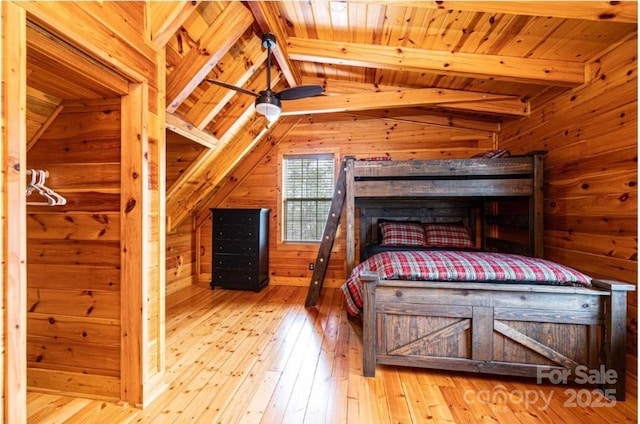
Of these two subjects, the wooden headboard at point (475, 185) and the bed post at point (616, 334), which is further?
the wooden headboard at point (475, 185)

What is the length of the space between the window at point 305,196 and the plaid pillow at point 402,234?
1050 mm

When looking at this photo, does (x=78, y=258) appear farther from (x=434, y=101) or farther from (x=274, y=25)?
(x=434, y=101)

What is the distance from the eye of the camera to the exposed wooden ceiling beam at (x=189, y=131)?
232 cm

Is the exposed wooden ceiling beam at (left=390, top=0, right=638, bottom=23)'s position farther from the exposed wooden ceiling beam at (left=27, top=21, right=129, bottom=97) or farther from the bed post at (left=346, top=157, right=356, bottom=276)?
the exposed wooden ceiling beam at (left=27, top=21, right=129, bottom=97)

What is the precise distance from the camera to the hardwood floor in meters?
1.52

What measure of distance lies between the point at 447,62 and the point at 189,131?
7.81 feet

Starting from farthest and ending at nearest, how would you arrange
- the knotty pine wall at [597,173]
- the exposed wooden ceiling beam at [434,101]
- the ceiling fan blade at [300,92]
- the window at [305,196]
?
the window at [305,196], the exposed wooden ceiling beam at [434,101], the ceiling fan blade at [300,92], the knotty pine wall at [597,173]

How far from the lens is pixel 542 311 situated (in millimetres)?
1738

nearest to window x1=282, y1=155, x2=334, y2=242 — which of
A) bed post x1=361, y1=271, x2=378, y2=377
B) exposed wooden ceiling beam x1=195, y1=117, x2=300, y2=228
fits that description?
exposed wooden ceiling beam x1=195, y1=117, x2=300, y2=228

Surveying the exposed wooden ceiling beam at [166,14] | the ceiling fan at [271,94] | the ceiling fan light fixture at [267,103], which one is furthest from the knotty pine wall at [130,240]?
the ceiling fan light fixture at [267,103]

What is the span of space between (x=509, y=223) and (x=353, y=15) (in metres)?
2.73

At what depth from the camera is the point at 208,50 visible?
2.05 metres

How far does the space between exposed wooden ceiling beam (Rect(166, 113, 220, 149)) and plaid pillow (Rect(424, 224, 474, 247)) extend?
280 cm

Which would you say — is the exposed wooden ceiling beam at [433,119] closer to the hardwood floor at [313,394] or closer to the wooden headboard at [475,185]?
the wooden headboard at [475,185]
